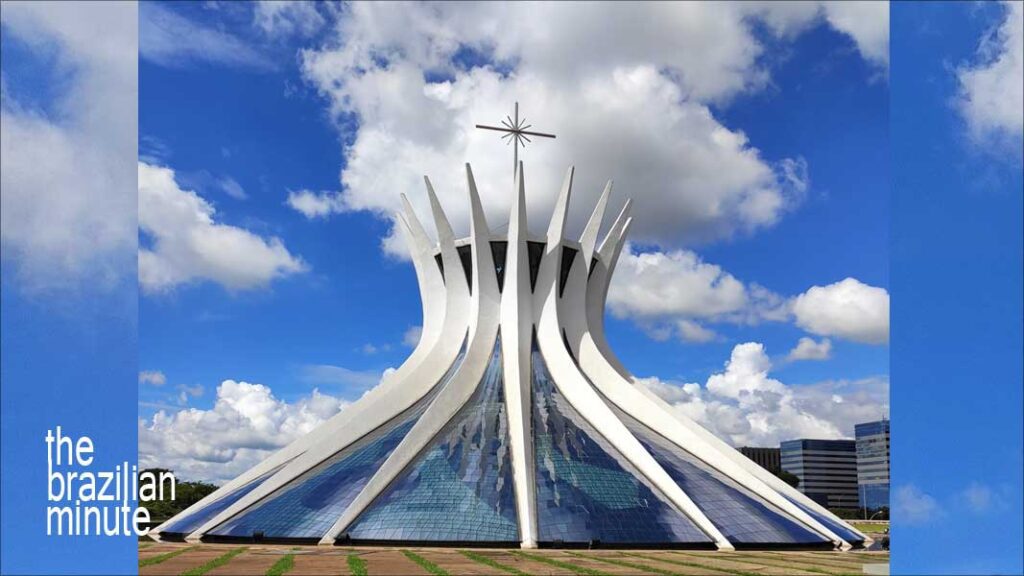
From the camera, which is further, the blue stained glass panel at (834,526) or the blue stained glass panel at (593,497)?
the blue stained glass panel at (834,526)

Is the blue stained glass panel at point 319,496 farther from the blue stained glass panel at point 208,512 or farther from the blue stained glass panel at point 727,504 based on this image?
the blue stained glass panel at point 727,504

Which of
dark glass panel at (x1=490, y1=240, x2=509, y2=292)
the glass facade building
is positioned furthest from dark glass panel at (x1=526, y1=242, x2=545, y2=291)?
the glass facade building

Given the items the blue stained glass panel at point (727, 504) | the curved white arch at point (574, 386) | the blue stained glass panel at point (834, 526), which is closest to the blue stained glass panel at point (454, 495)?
the curved white arch at point (574, 386)

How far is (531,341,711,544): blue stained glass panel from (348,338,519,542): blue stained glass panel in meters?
1.24

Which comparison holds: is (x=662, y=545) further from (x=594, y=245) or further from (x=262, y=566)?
(x=594, y=245)

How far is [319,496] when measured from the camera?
2606 cm

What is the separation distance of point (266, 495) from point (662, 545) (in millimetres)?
13528

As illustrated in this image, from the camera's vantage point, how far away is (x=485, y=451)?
2780cm

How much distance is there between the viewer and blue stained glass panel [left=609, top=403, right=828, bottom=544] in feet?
82.2

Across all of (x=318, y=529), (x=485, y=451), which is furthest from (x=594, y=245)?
(x=318, y=529)

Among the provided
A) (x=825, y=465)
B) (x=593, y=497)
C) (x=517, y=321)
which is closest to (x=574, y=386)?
(x=517, y=321)

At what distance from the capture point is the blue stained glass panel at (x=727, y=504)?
25062 millimetres

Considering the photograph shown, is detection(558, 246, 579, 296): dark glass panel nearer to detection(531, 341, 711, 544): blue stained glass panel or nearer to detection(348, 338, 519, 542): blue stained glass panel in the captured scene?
detection(531, 341, 711, 544): blue stained glass panel

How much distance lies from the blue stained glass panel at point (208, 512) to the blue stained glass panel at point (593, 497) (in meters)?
10.8
